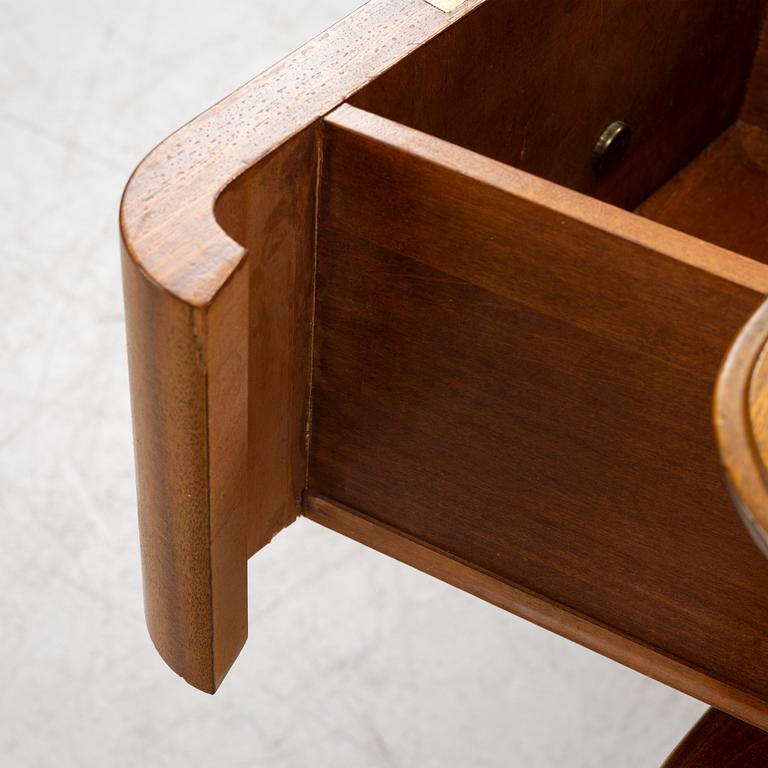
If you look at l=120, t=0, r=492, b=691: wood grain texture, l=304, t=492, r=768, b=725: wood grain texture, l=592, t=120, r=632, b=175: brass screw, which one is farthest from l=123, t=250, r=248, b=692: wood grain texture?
l=592, t=120, r=632, b=175: brass screw

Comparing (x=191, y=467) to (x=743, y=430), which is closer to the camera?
(x=743, y=430)

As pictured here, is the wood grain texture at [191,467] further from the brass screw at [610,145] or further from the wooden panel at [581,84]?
the brass screw at [610,145]

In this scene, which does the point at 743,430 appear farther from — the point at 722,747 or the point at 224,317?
the point at 722,747

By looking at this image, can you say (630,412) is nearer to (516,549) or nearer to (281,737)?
(516,549)

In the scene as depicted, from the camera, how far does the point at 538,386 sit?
2.93ft

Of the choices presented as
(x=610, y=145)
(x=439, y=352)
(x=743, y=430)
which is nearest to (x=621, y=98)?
(x=610, y=145)

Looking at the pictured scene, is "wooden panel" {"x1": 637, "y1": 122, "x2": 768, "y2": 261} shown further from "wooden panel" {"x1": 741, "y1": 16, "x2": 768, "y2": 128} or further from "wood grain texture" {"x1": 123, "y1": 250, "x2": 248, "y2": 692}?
"wood grain texture" {"x1": 123, "y1": 250, "x2": 248, "y2": 692}

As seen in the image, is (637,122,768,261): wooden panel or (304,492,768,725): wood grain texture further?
(637,122,768,261): wooden panel

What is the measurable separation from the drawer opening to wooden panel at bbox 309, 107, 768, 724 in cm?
10

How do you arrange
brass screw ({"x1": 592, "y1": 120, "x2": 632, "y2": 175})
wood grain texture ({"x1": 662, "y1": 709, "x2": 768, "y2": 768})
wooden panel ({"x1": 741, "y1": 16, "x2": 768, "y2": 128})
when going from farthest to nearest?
wooden panel ({"x1": 741, "y1": 16, "x2": 768, "y2": 128})
brass screw ({"x1": 592, "y1": 120, "x2": 632, "y2": 175})
wood grain texture ({"x1": 662, "y1": 709, "x2": 768, "y2": 768})

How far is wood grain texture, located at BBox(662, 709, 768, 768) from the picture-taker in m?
→ 1.08

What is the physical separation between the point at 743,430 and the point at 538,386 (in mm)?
351

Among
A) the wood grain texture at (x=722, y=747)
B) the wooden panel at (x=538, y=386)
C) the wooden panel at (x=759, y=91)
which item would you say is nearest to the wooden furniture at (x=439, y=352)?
the wooden panel at (x=538, y=386)

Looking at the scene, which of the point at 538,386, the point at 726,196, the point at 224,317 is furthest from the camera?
the point at 726,196
